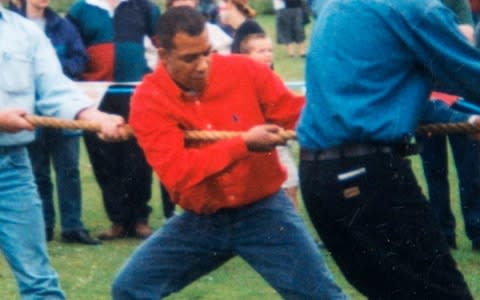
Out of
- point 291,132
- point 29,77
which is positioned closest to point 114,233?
point 29,77

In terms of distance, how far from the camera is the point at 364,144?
5.01 m

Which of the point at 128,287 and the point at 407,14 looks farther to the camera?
the point at 128,287

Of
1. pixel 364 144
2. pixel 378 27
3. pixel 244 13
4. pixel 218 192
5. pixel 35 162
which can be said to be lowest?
pixel 35 162

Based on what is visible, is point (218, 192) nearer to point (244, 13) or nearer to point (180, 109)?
point (180, 109)

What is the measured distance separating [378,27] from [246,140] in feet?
2.74

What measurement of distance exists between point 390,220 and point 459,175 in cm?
464

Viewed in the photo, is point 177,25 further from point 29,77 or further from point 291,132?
point 29,77

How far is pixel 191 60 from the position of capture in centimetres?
575

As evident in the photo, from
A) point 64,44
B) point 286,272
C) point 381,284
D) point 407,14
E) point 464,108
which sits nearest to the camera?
point 407,14

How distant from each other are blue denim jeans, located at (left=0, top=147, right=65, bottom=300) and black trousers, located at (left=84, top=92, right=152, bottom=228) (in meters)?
4.03

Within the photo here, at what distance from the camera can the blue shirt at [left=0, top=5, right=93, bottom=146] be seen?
6.20m

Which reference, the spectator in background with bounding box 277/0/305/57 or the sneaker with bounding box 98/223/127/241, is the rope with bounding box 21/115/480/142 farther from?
the spectator in background with bounding box 277/0/305/57

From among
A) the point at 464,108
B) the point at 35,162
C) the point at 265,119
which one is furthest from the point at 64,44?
the point at 265,119

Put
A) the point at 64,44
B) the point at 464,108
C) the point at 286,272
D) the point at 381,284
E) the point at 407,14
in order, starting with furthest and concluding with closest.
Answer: the point at 64,44 → the point at 464,108 → the point at 286,272 → the point at 381,284 → the point at 407,14
